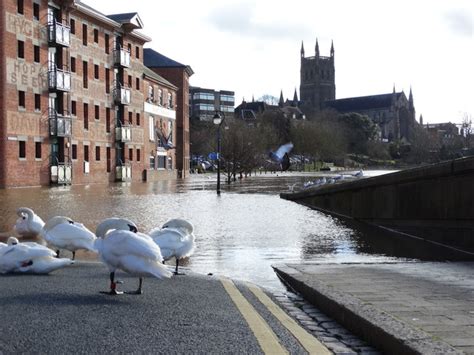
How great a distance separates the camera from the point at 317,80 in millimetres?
195750

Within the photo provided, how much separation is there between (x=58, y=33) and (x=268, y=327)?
38.8m

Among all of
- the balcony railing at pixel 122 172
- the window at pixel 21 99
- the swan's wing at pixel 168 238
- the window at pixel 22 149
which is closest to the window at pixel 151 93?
the balcony railing at pixel 122 172

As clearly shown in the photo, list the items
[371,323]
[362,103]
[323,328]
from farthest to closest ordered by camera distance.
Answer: [362,103] < [323,328] < [371,323]

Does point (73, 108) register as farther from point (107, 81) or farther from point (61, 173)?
point (107, 81)

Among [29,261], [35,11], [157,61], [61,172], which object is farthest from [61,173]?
[29,261]

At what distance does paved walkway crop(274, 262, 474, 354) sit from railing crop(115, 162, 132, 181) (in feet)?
145

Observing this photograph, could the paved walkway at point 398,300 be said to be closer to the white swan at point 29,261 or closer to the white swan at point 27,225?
the white swan at point 29,261

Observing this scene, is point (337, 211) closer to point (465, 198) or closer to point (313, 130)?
point (465, 198)

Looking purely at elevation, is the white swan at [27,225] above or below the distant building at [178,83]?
below

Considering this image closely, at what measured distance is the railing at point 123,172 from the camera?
170ft

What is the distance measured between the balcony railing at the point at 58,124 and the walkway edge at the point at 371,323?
3605cm

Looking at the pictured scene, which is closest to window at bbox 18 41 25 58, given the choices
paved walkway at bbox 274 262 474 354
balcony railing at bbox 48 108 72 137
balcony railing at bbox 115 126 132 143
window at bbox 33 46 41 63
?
window at bbox 33 46 41 63

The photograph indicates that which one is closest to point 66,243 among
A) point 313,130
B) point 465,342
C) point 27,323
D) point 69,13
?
point 27,323

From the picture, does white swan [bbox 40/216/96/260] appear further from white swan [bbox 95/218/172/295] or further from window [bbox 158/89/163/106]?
window [bbox 158/89/163/106]
